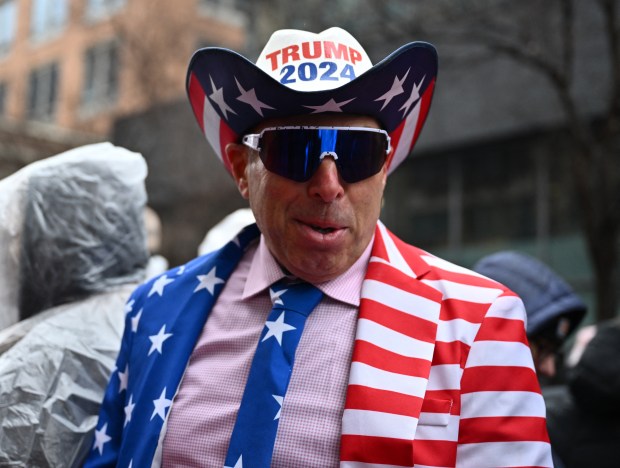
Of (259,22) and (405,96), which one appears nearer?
(405,96)

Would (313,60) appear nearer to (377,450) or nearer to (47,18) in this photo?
(377,450)

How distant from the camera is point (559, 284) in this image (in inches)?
124

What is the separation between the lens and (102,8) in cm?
1474

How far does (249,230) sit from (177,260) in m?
8.64

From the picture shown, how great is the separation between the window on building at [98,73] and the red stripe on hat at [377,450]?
17349mm

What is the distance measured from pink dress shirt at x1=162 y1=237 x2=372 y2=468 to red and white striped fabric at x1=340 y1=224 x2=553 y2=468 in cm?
6

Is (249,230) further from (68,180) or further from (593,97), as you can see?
(593,97)

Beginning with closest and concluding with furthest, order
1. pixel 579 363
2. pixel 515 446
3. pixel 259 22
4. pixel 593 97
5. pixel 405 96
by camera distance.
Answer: pixel 515 446 < pixel 405 96 < pixel 579 363 < pixel 593 97 < pixel 259 22

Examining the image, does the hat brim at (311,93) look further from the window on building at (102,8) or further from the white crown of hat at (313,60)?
the window on building at (102,8)

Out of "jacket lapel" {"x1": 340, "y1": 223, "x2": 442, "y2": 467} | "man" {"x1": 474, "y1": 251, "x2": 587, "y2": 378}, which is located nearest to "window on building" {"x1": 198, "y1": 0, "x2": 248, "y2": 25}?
"man" {"x1": 474, "y1": 251, "x2": 587, "y2": 378}

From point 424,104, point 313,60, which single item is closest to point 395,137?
point 424,104

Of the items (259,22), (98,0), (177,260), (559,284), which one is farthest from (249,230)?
(98,0)

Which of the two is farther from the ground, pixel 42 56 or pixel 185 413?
pixel 42 56

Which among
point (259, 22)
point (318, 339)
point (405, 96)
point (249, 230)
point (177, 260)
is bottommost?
point (177, 260)
